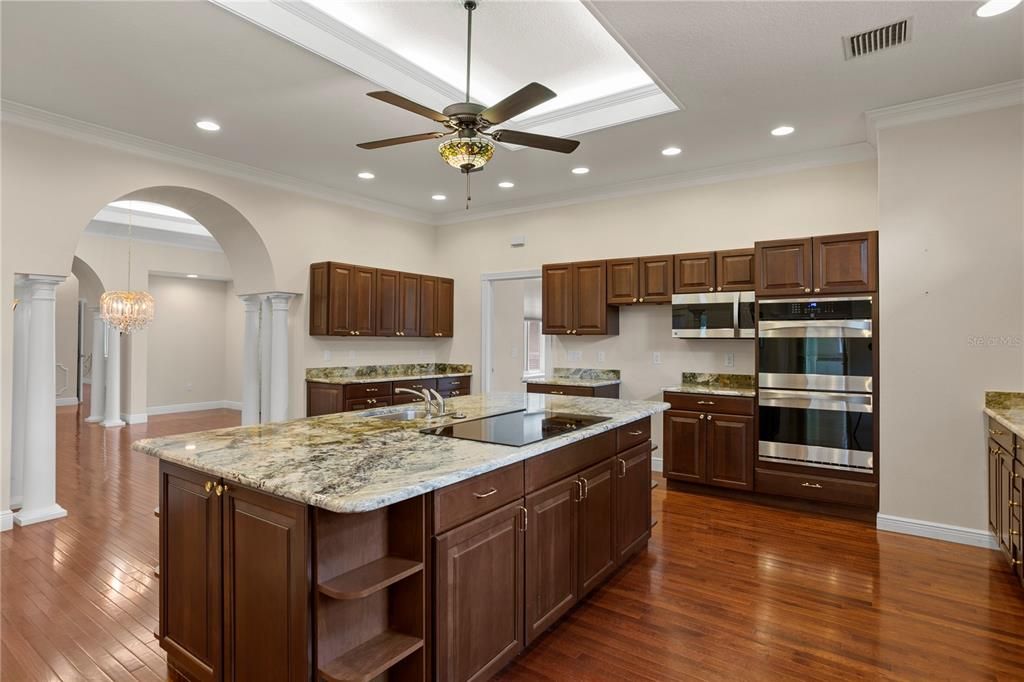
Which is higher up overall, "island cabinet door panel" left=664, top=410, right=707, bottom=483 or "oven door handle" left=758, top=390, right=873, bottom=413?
"oven door handle" left=758, top=390, right=873, bottom=413

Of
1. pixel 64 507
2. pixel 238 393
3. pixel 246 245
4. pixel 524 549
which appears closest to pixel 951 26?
pixel 524 549

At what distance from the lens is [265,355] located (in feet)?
19.2

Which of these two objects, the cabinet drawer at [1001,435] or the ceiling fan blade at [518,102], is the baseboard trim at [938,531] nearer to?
the cabinet drawer at [1001,435]

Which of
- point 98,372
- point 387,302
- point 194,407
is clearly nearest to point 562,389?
point 387,302

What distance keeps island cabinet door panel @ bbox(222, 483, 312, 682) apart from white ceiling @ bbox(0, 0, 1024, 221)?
2.49m

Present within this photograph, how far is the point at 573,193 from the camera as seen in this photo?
239 inches

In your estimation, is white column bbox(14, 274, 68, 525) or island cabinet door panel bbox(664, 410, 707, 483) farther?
island cabinet door panel bbox(664, 410, 707, 483)

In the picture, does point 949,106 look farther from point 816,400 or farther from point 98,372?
point 98,372

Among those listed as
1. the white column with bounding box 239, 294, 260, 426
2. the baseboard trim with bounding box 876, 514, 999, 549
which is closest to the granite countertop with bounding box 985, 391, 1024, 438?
the baseboard trim with bounding box 876, 514, 999, 549

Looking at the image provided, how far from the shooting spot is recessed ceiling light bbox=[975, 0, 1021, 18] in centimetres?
262

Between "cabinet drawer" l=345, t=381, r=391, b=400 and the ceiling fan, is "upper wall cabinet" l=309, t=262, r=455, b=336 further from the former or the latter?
Result: the ceiling fan

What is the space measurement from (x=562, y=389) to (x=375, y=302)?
2.30 meters

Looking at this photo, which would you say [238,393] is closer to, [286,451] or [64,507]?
[64,507]

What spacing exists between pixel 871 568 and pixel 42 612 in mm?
4477
